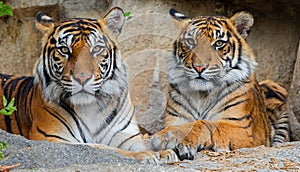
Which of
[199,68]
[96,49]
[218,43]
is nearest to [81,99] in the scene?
[96,49]

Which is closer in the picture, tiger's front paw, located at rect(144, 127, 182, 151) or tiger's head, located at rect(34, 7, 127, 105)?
tiger's head, located at rect(34, 7, 127, 105)

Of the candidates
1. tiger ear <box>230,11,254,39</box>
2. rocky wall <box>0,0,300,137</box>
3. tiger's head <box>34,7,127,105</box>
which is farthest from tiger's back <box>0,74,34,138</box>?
tiger ear <box>230,11,254,39</box>

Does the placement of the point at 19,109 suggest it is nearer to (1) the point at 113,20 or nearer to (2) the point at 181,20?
(1) the point at 113,20

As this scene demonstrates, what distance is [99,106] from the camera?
5.30 m

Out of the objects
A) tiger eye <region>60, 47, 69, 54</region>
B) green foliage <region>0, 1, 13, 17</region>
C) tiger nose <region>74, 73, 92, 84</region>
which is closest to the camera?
green foliage <region>0, 1, 13, 17</region>

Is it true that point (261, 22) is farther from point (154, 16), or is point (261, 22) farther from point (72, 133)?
point (72, 133)

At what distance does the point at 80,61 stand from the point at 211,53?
3.97ft

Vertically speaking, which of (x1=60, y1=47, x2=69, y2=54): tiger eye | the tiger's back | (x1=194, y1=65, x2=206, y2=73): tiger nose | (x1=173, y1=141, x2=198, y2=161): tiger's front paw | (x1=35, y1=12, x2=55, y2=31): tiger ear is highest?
(x1=35, y1=12, x2=55, y2=31): tiger ear

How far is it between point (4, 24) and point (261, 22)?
9.75ft

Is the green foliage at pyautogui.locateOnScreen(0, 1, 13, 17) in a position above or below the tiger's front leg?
above

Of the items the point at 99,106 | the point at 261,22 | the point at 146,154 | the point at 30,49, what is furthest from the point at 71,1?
the point at 146,154

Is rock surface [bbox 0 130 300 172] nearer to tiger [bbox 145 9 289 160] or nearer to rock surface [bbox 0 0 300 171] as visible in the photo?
tiger [bbox 145 9 289 160]

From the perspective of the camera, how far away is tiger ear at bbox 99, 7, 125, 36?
5434mm

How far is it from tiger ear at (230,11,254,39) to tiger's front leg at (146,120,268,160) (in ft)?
3.02
